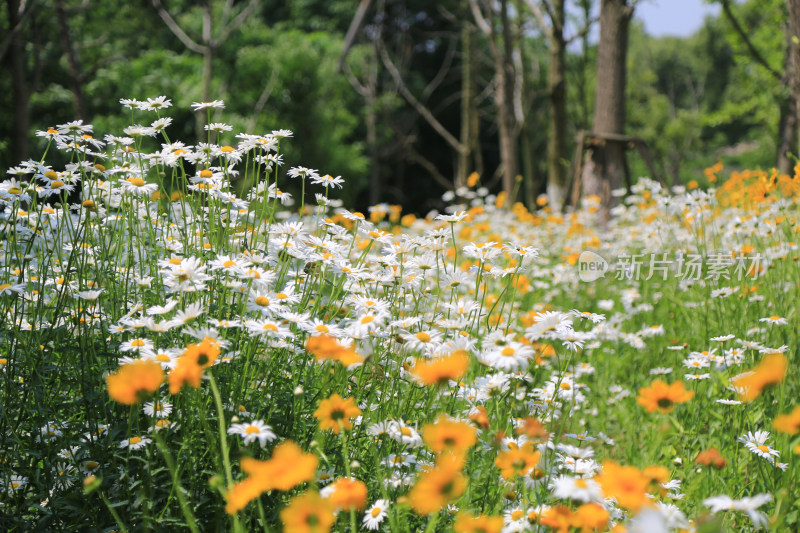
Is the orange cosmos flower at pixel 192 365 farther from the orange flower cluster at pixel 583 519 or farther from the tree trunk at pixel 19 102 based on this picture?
the tree trunk at pixel 19 102

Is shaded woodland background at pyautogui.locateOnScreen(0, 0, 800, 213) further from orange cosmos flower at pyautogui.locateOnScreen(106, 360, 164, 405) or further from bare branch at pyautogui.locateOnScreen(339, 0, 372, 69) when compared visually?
orange cosmos flower at pyautogui.locateOnScreen(106, 360, 164, 405)

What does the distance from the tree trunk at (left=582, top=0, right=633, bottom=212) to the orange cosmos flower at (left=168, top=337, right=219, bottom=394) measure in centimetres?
665

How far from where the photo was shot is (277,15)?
64.1 feet

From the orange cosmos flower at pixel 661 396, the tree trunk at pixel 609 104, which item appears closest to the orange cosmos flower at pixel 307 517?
the orange cosmos flower at pixel 661 396

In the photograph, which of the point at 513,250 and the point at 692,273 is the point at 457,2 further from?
the point at 513,250

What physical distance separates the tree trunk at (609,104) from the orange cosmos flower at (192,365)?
665 cm

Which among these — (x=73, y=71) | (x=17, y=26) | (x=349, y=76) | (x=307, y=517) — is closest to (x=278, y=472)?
(x=307, y=517)

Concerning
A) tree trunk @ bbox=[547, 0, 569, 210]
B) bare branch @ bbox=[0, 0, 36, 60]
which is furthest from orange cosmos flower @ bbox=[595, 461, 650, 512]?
tree trunk @ bbox=[547, 0, 569, 210]

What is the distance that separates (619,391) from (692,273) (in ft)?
3.90

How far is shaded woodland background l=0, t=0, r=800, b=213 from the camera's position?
875 centimetres

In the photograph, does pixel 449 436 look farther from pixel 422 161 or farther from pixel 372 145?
pixel 372 145

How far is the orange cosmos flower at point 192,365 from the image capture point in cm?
111

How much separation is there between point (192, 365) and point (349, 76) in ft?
53.5

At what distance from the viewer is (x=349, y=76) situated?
54.3ft
